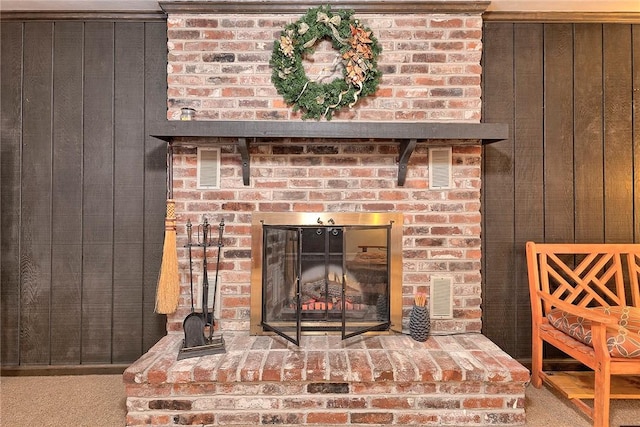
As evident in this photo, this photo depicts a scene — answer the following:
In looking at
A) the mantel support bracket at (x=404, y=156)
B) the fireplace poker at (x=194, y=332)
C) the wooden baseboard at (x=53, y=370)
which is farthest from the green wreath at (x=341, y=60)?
the wooden baseboard at (x=53, y=370)

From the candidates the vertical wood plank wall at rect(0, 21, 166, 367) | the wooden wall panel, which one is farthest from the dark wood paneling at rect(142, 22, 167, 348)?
the wooden wall panel

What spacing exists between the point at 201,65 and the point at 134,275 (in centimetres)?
142

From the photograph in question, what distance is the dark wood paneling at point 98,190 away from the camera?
2.38 meters

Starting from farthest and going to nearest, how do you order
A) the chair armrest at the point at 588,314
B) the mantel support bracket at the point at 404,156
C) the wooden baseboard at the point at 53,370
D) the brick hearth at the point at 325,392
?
the wooden baseboard at the point at 53,370 < the mantel support bracket at the point at 404,156 < the brick hearth at the point at 325,392 < the chair armrest at the point at 588,314

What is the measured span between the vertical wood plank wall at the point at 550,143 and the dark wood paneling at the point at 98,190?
8.15 ft

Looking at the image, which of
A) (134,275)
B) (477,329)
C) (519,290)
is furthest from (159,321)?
(519,290)

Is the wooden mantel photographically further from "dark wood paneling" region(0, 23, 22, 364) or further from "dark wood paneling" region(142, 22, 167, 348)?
"dark wood paneling" region(0, 23, 22, 364)

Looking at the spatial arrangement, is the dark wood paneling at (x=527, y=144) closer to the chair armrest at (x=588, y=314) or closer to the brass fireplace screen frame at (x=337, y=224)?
the chair armrest at (x=588, y=314)

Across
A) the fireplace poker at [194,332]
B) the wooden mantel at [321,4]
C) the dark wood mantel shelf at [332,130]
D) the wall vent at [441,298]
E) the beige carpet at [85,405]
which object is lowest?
the beige carpet at [85,405]

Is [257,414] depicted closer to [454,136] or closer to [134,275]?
[134,275]

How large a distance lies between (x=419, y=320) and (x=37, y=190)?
2551mm

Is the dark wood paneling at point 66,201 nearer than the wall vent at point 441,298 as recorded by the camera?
No

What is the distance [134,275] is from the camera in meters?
2.40

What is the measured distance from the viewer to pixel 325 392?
5.88 feet
